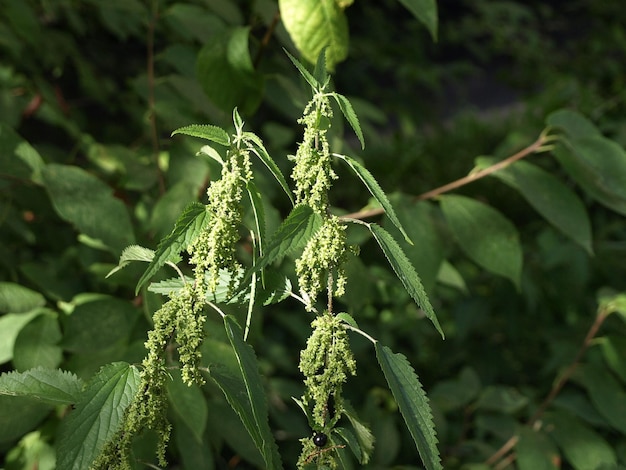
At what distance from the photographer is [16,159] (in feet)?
4.06

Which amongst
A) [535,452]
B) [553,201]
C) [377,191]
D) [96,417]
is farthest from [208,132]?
[535,452]

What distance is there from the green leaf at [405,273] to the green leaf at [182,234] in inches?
6.3

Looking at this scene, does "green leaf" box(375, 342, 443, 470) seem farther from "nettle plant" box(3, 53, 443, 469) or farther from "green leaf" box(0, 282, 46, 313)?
"green leaf" box(0, 282, 46, 313)

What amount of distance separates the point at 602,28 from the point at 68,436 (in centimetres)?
592

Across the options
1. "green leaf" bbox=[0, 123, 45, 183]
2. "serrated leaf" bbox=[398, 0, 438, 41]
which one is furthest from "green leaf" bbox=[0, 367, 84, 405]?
"serrated leaf" bbox=[398, 0, 438, 41]

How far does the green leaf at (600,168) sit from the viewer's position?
126 centimetres

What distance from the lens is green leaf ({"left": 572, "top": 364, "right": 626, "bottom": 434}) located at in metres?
1.58

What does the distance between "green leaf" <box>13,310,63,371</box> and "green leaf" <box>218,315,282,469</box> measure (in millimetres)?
593

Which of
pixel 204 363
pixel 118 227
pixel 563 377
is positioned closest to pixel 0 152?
pixel 118 227

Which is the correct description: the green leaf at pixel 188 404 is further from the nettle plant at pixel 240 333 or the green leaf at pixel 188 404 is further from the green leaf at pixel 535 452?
the green leaf at pixel 535 452

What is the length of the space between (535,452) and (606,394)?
25 centimetres

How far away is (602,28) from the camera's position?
563 centimetres

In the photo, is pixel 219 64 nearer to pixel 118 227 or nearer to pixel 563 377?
pixel 118 227

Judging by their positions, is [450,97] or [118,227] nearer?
[118,227]
